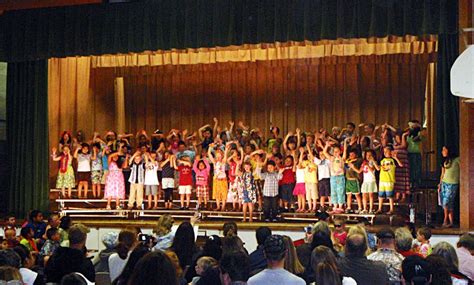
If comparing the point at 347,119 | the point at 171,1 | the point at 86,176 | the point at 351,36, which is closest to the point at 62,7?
the point at 171,1

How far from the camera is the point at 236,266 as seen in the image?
17.8ft

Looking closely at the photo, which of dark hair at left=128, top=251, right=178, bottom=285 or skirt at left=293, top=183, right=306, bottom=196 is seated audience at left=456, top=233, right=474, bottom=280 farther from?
skirt at left=293, top=183, right=306, bottom=196

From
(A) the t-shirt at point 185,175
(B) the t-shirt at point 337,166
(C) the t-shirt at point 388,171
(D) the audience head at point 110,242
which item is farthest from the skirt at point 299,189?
(D) the audience head at point 110,242

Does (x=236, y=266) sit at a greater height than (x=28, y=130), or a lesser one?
lesser

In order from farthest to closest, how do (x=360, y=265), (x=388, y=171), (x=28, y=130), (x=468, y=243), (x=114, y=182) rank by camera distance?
(x=28, y=130), (x=114, y=182), (x=388, y=171), (x=468, y=243), (x=360, y=265)

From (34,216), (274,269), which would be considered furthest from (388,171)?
(274,269)

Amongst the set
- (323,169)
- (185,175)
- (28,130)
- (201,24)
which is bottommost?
(185,175)

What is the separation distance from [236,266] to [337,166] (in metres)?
8.96

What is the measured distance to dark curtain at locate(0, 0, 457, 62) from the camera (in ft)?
44.7

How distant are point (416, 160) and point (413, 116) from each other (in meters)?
3.63

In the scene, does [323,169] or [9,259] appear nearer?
[9,259]

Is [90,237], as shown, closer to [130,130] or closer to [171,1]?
[171,1]

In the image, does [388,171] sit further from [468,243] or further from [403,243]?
[403,243]

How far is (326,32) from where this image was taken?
1405 centimetres
